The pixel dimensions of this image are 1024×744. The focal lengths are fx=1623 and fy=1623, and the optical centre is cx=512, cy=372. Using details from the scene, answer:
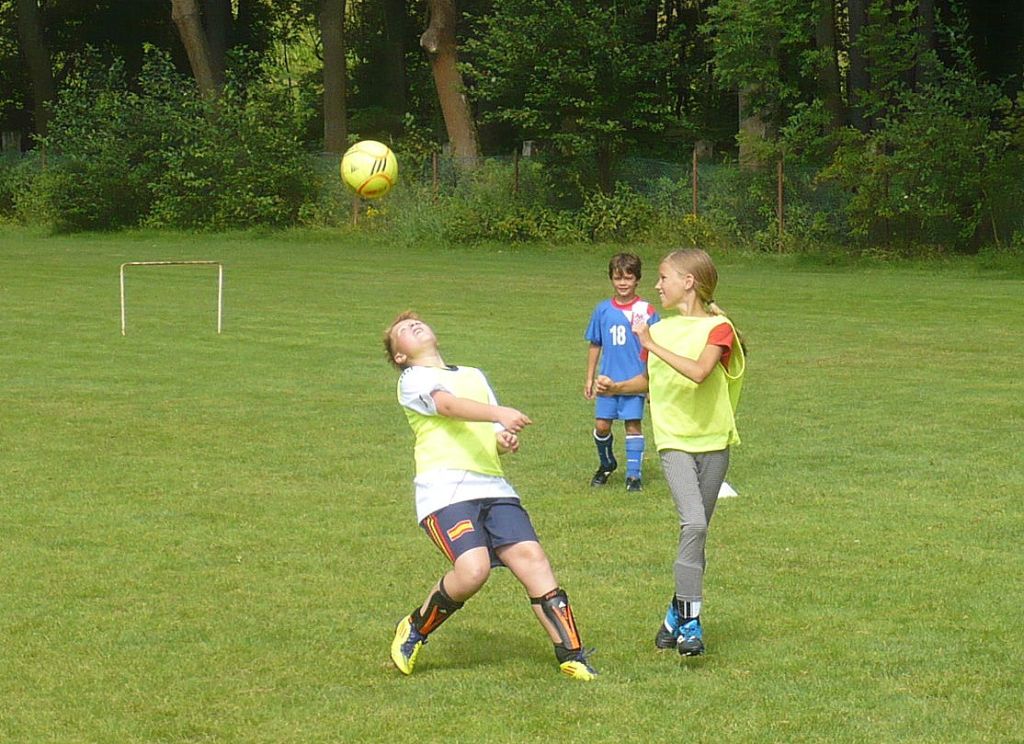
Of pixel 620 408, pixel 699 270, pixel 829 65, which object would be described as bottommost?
pixel 620 408

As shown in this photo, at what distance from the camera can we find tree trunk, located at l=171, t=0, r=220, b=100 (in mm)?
42281

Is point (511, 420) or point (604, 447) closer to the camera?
point (511, 420)

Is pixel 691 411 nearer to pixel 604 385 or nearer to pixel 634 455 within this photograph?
pixel 604 385

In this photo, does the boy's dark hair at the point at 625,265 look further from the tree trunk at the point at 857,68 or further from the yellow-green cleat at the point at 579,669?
the tree trunk at the point at 857,68

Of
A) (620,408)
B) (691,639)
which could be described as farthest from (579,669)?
(620,408)

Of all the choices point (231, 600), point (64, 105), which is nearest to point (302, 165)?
point (64, 105)

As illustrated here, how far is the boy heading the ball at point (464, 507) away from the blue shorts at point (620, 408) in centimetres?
403

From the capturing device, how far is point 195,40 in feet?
140

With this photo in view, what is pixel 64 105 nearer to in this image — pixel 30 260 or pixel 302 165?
pixel 302 165

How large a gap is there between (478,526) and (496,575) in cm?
181

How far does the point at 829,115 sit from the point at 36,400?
2142 centimetres

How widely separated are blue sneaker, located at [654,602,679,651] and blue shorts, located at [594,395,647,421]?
380cm

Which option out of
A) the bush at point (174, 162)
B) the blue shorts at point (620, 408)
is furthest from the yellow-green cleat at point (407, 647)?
the bush at point (174, 162)

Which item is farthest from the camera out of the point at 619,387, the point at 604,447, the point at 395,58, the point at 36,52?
the point at 395,58
